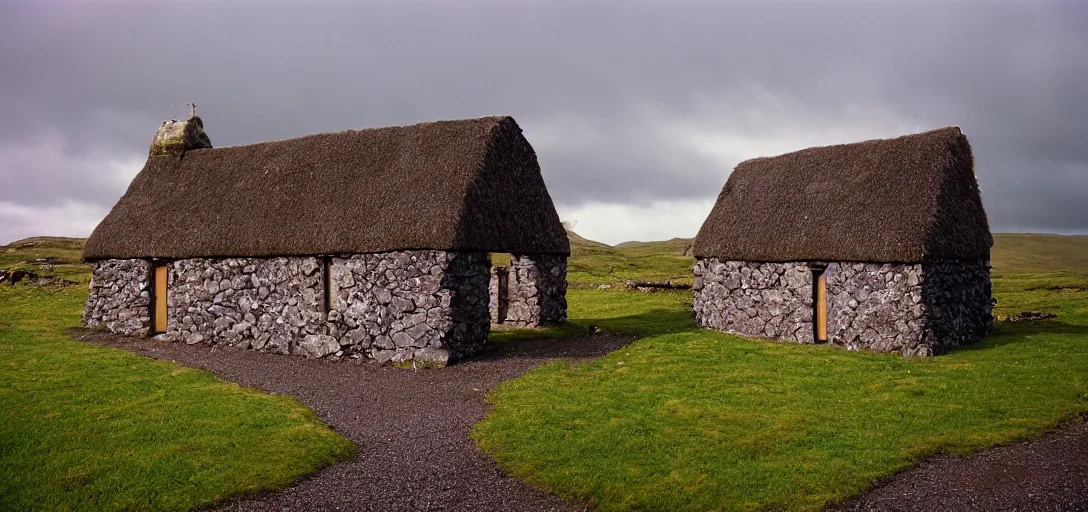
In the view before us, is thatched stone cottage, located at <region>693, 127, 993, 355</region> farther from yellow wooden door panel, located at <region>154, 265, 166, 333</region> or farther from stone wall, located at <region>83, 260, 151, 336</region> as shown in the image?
stone wall, located at <region>83, 260, 151, 336</region>

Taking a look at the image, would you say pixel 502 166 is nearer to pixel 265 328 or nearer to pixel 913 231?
pixel 265 328

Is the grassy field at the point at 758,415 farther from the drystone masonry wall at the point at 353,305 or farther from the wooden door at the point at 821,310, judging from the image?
the drystone masonry wall at the point at 353,305

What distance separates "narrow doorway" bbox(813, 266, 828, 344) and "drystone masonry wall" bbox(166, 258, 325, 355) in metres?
14.5

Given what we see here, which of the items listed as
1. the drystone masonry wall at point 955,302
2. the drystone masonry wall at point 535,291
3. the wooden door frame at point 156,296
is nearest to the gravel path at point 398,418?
the wooden door frame at point 156,296

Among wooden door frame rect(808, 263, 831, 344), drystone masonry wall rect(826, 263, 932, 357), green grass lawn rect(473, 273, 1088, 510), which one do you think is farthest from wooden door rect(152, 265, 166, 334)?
drystone masonry wall rect(826, 263, 932, 357)

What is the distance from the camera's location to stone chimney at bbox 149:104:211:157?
27.5 meters

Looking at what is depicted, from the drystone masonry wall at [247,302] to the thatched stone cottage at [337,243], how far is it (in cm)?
5

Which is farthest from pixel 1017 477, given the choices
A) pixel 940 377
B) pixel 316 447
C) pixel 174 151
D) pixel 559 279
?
pixel 174 151

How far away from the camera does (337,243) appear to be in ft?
67.4

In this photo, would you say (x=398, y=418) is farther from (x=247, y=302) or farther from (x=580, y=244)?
(x=580, y=244)

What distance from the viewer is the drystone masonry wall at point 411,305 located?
1930 cm

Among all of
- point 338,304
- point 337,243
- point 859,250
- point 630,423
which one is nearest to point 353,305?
point 338,304

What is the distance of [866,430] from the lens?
40.6ft

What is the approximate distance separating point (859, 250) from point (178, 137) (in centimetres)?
2387
